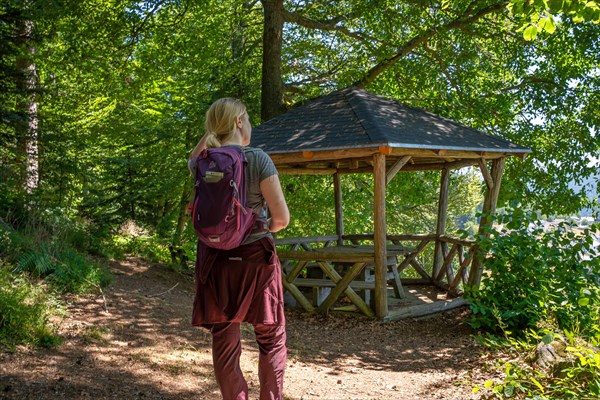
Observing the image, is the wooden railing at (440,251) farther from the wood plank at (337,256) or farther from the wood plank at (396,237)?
the wood plank at (337,256)

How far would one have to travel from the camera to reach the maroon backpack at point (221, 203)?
3072mm

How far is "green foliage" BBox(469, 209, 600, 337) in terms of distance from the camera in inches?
269

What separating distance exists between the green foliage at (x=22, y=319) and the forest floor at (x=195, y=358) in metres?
0.15

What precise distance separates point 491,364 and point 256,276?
11.4 ft

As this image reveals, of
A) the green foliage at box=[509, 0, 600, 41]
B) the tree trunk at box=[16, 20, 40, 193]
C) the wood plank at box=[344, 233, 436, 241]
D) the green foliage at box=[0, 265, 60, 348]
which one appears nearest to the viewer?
the green foliage at box=[509, 0, 600, 41]

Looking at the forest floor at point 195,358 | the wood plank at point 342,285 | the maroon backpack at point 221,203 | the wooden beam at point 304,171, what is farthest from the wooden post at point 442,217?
the maroon backpack at point 221,203

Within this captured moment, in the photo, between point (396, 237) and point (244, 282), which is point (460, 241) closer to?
point (396, 237)

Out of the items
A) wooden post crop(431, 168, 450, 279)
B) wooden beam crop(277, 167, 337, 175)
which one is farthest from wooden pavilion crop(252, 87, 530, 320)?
wooden post crop(431, 168, 450, 279)

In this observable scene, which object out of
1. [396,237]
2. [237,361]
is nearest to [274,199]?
[237,361]

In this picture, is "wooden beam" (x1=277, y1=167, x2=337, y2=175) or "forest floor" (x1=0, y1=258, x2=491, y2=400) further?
"wooden beam" (x1=277, y1=167, x2=337, y2=175)

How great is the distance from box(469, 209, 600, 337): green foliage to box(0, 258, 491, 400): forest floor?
56cm

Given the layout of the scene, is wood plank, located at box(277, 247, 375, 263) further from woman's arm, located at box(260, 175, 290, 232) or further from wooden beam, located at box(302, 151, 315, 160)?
woman's arm, located at box(260, 175, 290, 232)

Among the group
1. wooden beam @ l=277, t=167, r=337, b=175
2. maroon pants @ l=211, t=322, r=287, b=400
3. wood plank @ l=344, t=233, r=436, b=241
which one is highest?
wooden beam @ l=277, t=167, r=337, b=175

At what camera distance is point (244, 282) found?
324 centimetres
